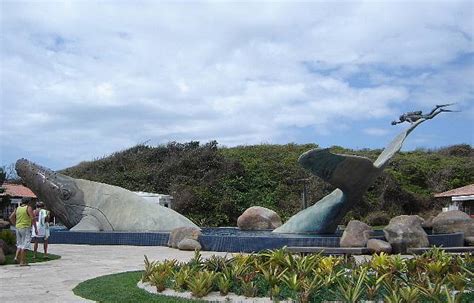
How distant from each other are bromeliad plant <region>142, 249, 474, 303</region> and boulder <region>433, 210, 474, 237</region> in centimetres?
1011

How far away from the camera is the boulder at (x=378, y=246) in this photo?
13758 mm

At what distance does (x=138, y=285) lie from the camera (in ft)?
28.8

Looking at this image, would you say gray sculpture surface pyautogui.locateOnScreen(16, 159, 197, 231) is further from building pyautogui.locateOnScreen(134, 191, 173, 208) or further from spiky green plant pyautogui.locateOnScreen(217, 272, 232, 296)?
spiky green plant pyautogui.locateOnScreen(217, 272, 232, 296)

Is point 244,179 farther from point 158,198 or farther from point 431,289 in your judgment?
point 431,289

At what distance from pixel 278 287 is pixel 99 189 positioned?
1437 centimetres

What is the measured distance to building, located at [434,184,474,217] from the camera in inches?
1220

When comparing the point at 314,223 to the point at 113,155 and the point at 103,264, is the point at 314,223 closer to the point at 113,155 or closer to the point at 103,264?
the point at 103,264

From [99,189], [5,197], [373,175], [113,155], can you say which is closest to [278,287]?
[373,175]

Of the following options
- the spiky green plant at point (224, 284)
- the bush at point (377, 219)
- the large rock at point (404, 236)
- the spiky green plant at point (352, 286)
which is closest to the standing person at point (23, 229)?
the spiky green plant at point (224, 284)

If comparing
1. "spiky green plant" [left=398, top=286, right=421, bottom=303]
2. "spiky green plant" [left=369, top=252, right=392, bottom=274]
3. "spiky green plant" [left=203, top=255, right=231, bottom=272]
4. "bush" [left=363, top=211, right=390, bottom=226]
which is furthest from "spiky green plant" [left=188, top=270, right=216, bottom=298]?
"bush" [left=363, top=211, right=390, bottom=226]

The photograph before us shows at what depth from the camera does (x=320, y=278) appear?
24.8 ft

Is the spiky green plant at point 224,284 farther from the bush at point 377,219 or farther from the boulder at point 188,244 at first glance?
the bush at point 377,219

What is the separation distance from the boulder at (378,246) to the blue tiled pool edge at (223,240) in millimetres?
1116

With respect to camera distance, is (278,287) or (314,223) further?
(314,223)
